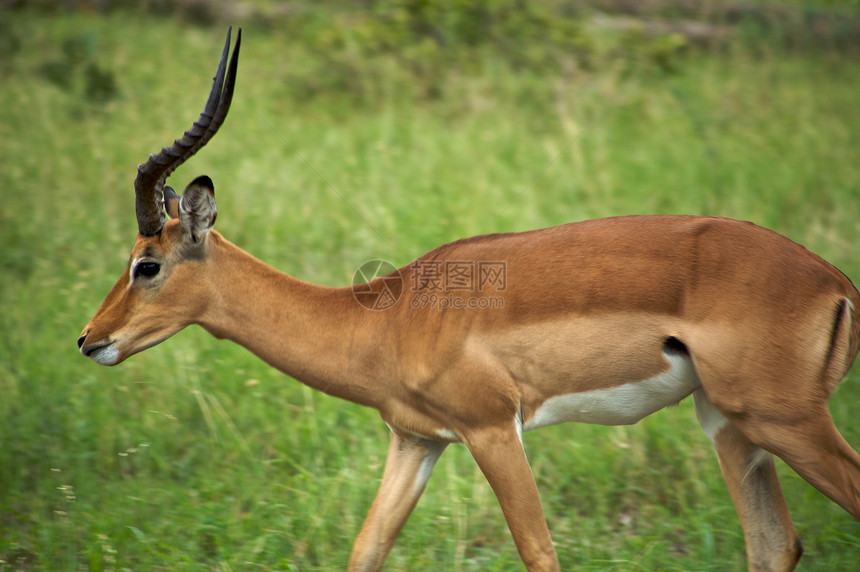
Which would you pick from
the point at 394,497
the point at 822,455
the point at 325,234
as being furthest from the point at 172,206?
the point at 325,234

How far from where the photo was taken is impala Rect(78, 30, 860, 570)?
3.14m

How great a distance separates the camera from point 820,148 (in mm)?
8289

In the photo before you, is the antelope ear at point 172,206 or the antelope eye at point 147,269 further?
the antelope ear at point 172,206

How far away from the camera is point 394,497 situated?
11.9 feet

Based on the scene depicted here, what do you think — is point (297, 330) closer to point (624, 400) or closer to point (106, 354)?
point (106, 354)

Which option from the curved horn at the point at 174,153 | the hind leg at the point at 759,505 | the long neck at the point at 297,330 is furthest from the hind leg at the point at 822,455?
the curved horn at the point at 174,153

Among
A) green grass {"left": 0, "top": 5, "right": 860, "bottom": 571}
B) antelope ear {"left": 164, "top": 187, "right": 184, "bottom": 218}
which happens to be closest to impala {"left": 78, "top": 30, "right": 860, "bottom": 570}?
antelope ear {"left": 164, "top": 187, "right": 184, "bottom": 218}

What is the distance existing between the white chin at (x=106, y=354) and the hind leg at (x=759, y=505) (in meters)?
2.35

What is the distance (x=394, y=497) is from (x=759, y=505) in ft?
4.88

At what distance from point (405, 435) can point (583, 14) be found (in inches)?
334

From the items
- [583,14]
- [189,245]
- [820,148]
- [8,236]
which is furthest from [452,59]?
[189,245]

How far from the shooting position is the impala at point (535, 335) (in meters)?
3.14

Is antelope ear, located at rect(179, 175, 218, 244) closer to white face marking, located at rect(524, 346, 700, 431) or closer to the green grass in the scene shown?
the green grass

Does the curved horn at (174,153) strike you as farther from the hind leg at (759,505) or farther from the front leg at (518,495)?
the hind leg at (759,505)
